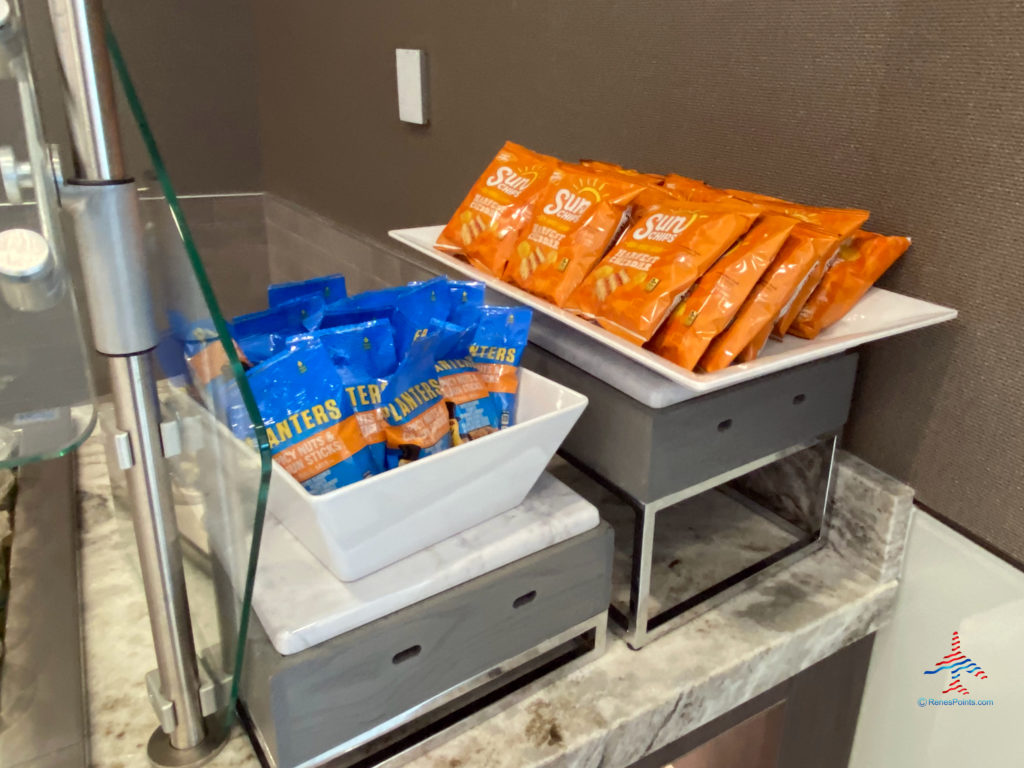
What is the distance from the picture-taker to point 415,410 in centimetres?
57

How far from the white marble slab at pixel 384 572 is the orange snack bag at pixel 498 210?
0.85 ft

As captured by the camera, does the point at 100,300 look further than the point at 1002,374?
No

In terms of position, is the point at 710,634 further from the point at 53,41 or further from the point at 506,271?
the point at 53,41

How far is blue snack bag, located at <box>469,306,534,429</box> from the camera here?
633 millimetres

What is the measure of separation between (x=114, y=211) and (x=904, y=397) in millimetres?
652

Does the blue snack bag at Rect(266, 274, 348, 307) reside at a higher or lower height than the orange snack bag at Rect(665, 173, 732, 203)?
lower

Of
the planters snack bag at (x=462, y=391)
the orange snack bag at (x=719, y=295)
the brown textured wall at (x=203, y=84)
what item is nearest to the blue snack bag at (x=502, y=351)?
the planters snack bag at (x=462, y=391)

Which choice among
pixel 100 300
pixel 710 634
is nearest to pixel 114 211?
pixel 100 300

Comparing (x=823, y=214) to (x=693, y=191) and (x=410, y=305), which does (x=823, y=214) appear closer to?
(x=693, y=191)

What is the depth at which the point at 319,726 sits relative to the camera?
52 cm

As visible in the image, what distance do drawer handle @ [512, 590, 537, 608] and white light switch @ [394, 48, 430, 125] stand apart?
3.15ft

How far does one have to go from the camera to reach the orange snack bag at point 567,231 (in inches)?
27.2

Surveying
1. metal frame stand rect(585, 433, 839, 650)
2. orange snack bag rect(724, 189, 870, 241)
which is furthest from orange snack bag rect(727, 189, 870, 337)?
metal frame stand rect(585, 433, 839, 650)

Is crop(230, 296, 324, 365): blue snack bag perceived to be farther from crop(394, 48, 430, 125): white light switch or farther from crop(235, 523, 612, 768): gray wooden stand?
crop(394, 48, 430, 125): white light switch
